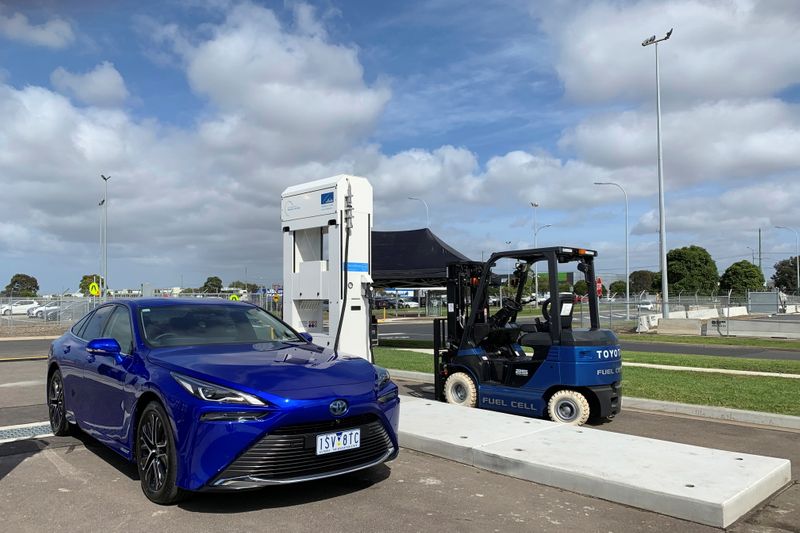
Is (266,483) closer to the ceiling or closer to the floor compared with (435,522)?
closer to the ceiling

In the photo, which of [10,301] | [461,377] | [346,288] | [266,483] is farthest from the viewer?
Result: [10,301]

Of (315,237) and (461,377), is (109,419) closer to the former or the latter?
(461,377)

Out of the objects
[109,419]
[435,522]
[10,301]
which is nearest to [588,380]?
[435,522]

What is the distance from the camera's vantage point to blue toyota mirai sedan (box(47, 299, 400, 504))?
429 centimetres

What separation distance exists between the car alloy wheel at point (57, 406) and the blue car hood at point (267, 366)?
2368mm

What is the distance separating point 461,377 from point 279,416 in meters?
4.68

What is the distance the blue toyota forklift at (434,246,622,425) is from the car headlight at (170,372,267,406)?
442cm

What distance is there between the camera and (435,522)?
4.40m

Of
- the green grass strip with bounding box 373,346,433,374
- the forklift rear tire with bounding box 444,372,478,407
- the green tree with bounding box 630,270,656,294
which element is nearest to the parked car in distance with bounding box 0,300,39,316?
the green grass strip with bounding box 373,346,433,374

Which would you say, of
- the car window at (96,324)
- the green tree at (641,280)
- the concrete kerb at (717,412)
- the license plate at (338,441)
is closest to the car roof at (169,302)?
the car window at (96,324)

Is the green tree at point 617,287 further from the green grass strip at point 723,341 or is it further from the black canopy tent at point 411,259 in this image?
the black canopy tent at point 411,259

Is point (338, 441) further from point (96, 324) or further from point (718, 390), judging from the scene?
point (718, 390)

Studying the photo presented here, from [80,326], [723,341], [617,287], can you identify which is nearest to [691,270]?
[617,287]

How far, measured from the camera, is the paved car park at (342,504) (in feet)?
14.3
